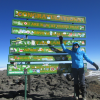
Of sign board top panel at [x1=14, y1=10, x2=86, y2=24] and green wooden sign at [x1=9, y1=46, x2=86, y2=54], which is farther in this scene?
sign board top panel at [x1=14, y1=10, x2=86, y2=24]

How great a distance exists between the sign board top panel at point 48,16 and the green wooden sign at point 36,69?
8.11 ft

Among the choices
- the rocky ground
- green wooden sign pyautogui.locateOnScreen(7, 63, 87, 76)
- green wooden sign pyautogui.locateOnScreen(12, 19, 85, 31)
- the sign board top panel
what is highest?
the sign board top panel

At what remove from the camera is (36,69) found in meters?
4.50

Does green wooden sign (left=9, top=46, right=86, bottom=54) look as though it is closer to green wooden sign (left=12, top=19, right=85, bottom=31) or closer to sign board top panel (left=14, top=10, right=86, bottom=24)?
green wooden sign (left=12, top=19, right=85, bottom=31)

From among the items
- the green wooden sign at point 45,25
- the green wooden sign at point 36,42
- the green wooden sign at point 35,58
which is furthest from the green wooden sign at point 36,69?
the green wooden sign at point 45,25

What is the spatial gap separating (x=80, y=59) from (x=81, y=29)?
211 cm

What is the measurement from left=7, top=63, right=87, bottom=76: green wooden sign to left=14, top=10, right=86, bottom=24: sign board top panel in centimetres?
247

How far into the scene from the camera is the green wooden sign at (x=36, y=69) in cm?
434

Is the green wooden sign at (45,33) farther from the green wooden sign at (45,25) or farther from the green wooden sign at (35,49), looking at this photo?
the green wooden sign at (35,49)

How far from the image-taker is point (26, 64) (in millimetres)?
4441

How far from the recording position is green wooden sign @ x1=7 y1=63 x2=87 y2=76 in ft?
14.3

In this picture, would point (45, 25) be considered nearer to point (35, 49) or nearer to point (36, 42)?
point (36, 42)

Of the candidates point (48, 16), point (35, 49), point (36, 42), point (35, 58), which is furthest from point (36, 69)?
point (48, 16)

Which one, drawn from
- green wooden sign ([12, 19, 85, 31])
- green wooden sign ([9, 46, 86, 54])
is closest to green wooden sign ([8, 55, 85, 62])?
green wooden sign ([9, 46, 86, 54])
